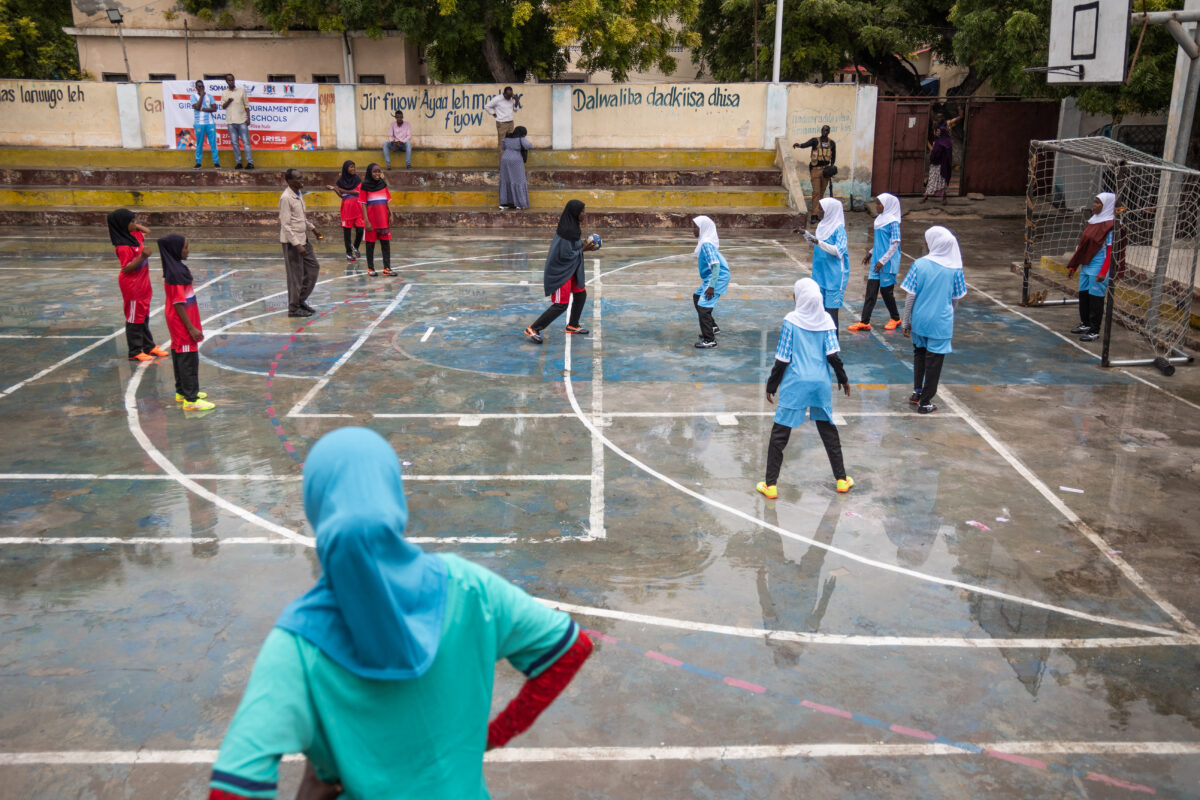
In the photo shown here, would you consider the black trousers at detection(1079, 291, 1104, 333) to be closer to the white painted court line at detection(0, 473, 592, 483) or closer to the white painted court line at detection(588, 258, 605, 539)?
the white painted court line at detection(588, 258, 605, 539)

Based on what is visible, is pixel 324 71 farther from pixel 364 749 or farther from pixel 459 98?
pixel 364 749

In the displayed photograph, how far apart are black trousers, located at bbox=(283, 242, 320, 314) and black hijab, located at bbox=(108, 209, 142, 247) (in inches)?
100

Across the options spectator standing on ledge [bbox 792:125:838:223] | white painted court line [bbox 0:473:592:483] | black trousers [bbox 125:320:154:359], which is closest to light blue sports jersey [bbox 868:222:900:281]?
white painted court line [bbox 0:473:592:483]

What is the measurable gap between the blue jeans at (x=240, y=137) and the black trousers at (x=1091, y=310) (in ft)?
61.1

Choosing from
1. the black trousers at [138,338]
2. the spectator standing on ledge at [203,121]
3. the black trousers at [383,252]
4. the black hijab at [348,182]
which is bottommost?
the black trousers at [138,338]

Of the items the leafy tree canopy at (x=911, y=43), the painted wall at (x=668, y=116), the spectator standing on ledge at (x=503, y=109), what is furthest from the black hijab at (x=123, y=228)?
the painted wall at (x=668, y=116)

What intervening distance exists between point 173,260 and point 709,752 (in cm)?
711

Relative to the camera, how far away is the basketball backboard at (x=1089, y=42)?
11.2 metres

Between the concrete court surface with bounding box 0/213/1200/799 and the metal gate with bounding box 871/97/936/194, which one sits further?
the metal gate with bounding box 871/97/936/194

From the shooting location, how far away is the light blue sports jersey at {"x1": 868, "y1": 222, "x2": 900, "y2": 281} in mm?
11656

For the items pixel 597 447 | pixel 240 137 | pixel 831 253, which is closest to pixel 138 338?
pixel 597 447

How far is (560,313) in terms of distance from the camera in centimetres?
1215

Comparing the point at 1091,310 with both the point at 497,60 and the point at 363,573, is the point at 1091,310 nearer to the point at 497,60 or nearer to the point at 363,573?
the point at 363,573

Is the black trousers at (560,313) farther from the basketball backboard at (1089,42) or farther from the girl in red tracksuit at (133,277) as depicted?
the basketball backboard at (1089,42)
